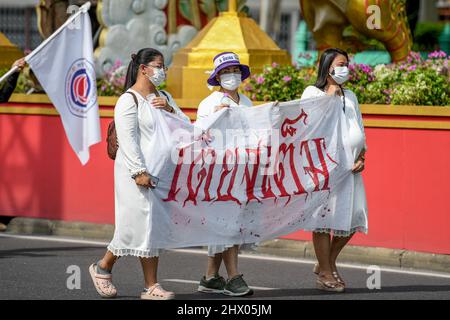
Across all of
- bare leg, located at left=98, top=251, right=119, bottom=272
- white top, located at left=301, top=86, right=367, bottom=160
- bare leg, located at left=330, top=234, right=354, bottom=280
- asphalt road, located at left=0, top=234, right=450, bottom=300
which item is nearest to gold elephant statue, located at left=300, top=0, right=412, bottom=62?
asphalt road, located at left=0, top=234, right=450, bottom=300

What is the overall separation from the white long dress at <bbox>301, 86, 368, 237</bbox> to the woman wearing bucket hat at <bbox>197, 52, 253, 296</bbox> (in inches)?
27.9

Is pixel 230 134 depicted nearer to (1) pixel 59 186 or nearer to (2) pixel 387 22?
(1) pixel 59 186

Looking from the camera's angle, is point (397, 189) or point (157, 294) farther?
point (397, 189)

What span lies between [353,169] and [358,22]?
19.7ft

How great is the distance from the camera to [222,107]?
11047 millimetres

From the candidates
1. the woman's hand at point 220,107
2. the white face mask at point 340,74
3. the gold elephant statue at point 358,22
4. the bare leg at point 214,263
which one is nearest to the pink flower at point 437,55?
the gold elephant statue at point 358,22

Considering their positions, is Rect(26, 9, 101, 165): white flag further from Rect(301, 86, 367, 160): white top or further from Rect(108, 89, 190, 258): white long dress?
Rect(108, 89, 190, 258): white long dress

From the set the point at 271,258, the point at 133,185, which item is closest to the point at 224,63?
the point at 133,185

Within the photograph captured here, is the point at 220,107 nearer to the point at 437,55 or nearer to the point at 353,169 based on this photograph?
the point at 353,169

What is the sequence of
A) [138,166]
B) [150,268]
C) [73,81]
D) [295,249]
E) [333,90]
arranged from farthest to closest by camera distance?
[73,81] → [295,249] → [333,90] → [150,268] → [138,166]

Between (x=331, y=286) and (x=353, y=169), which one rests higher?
(x=353, y=169)

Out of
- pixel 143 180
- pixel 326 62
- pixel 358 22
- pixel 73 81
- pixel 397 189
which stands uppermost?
pixel 358 22

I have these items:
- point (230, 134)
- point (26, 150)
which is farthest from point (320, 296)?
point (26, 150)

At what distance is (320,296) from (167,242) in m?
1.33
